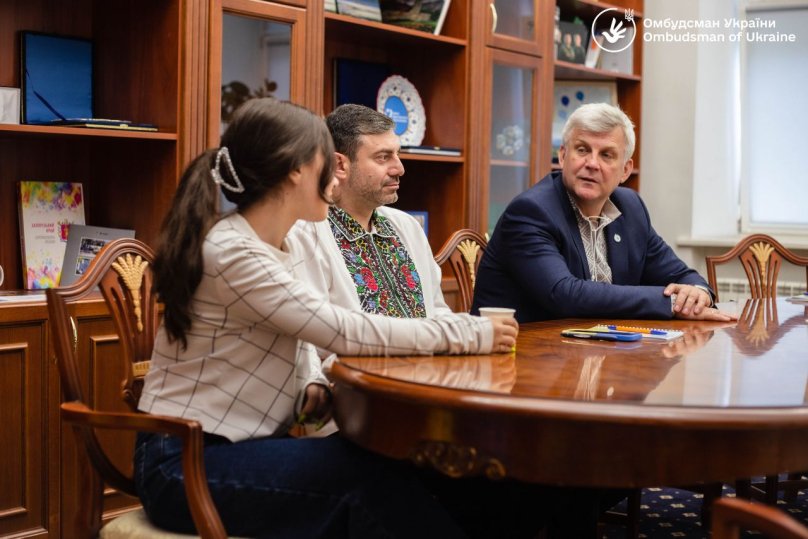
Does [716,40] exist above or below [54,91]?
above

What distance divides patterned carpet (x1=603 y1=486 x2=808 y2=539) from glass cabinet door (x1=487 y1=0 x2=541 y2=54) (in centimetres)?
190

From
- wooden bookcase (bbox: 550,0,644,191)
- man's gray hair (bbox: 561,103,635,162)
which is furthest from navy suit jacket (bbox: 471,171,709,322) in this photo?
wooden bookcase (bbox: 550,0,644,191)

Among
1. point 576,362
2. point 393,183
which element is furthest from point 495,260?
point 576,362

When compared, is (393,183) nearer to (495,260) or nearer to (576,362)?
(495,260)

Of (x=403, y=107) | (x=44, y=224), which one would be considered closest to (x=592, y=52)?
(x=403, y=107)

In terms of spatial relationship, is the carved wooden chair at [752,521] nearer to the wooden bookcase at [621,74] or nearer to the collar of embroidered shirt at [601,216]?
the collar of embroidered shirt at [601,216]

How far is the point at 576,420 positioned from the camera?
1353mm

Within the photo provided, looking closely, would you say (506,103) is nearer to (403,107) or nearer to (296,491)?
(403,107)

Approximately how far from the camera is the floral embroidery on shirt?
91.7 inches

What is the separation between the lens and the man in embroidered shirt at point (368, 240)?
2248 millimetres

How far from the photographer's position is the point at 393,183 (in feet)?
8.09

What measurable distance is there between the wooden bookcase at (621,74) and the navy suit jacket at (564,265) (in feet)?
6.96

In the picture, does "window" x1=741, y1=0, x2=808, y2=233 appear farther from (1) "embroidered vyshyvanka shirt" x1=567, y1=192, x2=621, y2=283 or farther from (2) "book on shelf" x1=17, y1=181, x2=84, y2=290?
(2) "book on shelf" x1=17, y1=181, x2=84, y2=290

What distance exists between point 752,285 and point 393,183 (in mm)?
1733
